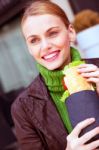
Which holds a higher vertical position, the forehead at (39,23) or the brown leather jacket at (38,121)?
the forehead at (39,23)

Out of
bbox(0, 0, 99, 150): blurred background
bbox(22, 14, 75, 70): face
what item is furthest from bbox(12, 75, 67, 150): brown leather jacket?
bbox(0, 0, 99, 150): blurred background

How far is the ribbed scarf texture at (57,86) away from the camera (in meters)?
1.37

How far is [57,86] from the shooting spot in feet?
4.60

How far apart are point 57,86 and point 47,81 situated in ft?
0.18

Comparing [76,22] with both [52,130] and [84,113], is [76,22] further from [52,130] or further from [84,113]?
[84,113]

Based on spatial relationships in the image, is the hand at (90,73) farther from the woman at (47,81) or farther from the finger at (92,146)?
the finger at (92,146)

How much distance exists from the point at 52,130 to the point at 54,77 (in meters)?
0.18

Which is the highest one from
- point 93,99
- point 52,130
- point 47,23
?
point 47,23

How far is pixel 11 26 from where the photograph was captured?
14.4ft

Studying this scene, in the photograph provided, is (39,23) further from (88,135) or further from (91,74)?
(88,135)

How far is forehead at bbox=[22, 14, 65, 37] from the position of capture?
127cm

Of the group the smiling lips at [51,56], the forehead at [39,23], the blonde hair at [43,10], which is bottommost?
the smiling lips at [51,56]

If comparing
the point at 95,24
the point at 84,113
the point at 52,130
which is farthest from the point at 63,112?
the point at 95,24

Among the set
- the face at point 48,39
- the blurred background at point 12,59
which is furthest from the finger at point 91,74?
the blurred background at point 12,59
